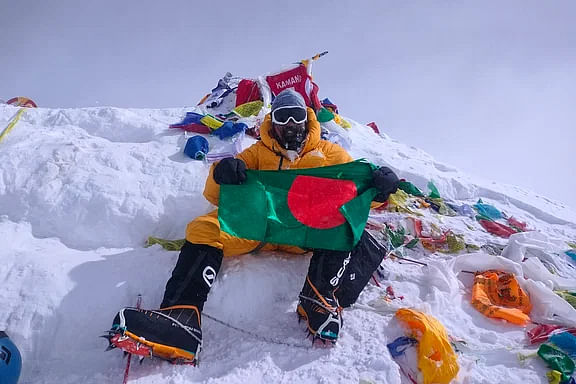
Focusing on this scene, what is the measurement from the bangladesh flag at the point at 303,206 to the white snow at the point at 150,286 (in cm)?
40

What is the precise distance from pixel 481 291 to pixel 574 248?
106 inches

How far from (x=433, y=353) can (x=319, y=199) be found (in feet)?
→ 4.34

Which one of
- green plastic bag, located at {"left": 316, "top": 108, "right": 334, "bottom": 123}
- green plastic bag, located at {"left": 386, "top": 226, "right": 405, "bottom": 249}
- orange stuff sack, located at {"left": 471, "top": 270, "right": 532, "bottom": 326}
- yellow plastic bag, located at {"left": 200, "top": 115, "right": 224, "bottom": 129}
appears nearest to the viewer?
orange stuff sack, located at {"left": 471, "top": 270, "right": 532, "bottom": 326}

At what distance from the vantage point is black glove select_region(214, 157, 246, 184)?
2623 millimetres

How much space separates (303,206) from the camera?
2.75 m

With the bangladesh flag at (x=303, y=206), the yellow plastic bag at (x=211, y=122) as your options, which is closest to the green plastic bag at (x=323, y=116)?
the yellow plastic bag at (x=211, y=122)

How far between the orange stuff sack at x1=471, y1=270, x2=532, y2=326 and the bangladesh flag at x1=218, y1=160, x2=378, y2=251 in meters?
1.27

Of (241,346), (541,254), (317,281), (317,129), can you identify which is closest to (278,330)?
(241,346)

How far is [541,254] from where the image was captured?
3.90 metres

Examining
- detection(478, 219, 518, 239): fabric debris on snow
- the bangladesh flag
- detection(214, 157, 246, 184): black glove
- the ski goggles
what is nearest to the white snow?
detection(478, 219, 518, 239): fabric debris on snow

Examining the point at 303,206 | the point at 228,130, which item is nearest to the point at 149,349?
the point at 303,206

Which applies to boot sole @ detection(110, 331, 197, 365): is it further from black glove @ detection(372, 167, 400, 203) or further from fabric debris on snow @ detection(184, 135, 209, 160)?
fabric debris on snow @ detection(184, 135, 209, 160)

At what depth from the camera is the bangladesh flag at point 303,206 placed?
8.69ft

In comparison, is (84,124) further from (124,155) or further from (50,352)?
(50,352)
